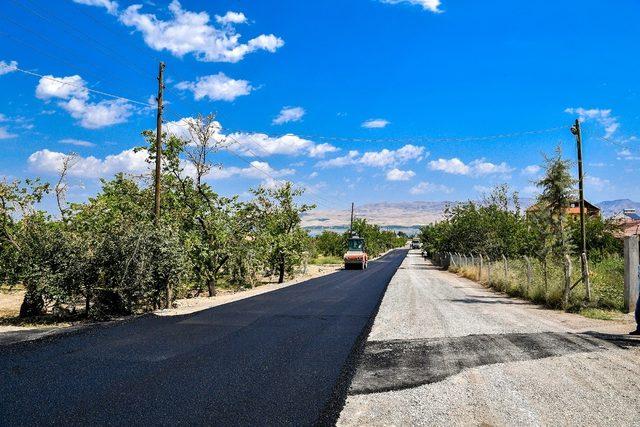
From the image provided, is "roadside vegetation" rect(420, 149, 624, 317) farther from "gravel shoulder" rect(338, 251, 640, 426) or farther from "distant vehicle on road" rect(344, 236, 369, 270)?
"distant vehicle on road" rect(344, 236, 369, 270)

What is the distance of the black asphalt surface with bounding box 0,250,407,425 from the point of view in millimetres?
5762

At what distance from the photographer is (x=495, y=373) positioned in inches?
296

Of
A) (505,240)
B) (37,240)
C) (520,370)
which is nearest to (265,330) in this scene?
(520,370)

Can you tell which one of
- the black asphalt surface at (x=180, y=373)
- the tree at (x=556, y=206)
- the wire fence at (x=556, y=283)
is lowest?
the black asphalt surface at (x=180, y=373)

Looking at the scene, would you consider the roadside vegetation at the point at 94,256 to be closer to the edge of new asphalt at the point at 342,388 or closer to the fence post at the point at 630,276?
the edge of new asphalt at the point at 342,388

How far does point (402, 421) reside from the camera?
550 centimetres

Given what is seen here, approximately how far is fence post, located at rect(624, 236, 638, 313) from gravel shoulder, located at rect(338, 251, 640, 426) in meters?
2.16

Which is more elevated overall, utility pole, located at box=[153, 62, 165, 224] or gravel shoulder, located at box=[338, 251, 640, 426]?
utility pole, located at box=[153, 62, 165, 224]

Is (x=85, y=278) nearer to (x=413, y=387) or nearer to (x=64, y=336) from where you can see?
(x=64, y=336)

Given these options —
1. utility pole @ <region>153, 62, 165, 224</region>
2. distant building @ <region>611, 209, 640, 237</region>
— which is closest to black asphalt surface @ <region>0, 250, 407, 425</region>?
utility pole @ <region>153, 62, 165, 224</region>

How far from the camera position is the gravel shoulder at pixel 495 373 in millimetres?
5715

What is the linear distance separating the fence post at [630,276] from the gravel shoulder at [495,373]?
2.16m

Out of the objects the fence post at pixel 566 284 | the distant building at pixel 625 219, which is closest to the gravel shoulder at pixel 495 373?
the fence post at pixel 566 284

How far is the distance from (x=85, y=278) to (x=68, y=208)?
10.9ft
